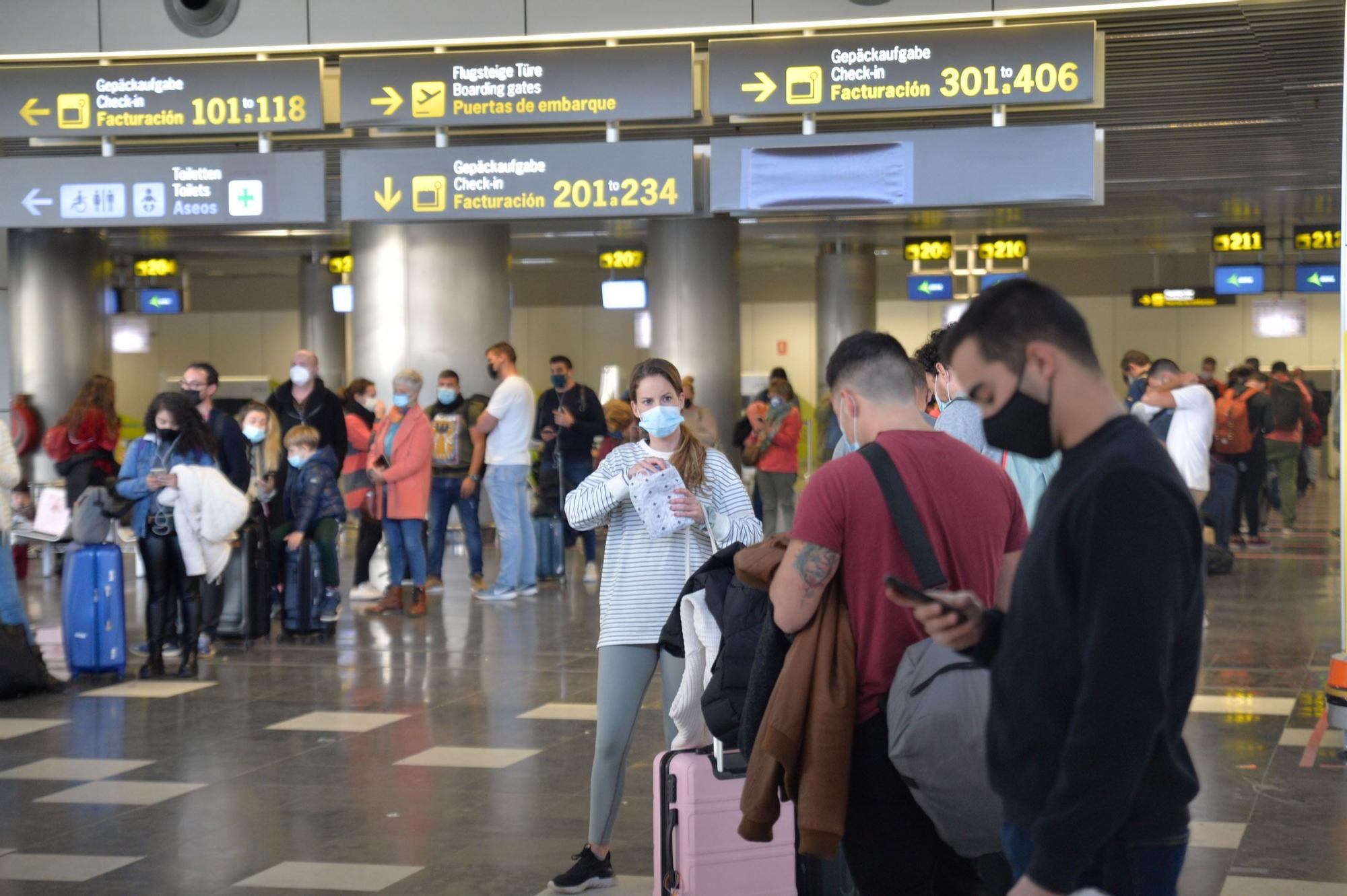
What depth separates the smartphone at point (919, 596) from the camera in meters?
2.36

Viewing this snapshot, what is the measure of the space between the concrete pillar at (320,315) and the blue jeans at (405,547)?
18.6 meters

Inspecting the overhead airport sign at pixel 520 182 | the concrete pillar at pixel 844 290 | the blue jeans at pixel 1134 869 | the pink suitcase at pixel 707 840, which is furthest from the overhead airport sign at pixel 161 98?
the concrete pillar at pixel 844 290

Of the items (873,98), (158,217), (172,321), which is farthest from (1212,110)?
(172,321)

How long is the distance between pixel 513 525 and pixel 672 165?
3561 mm

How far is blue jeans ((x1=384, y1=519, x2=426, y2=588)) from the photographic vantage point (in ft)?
39.8

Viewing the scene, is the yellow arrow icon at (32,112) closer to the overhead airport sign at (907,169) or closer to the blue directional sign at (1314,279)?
the overhead airport sign at (907,169)

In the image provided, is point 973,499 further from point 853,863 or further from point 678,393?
point 678,393

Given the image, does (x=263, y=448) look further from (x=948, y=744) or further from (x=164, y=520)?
(x=948, y=744)

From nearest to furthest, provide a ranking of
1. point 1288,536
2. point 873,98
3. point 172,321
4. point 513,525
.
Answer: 1. point 873,98
2. point 513,525
3. point 1288,536
4. point 172,321

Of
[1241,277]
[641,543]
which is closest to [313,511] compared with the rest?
[641,543]

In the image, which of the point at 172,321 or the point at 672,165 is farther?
the point at 172,321

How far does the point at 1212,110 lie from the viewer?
45.3 ft

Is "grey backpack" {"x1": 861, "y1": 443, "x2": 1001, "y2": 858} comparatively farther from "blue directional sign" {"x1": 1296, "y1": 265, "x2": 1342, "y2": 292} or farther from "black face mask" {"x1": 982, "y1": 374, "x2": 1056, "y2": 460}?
"blue directional sign" {"x1": 1296, "y1": 265, "x2": 1342, "y2": 292}

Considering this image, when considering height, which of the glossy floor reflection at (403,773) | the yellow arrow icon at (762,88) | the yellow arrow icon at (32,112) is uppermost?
the yellow arrow icon at (32,112)
